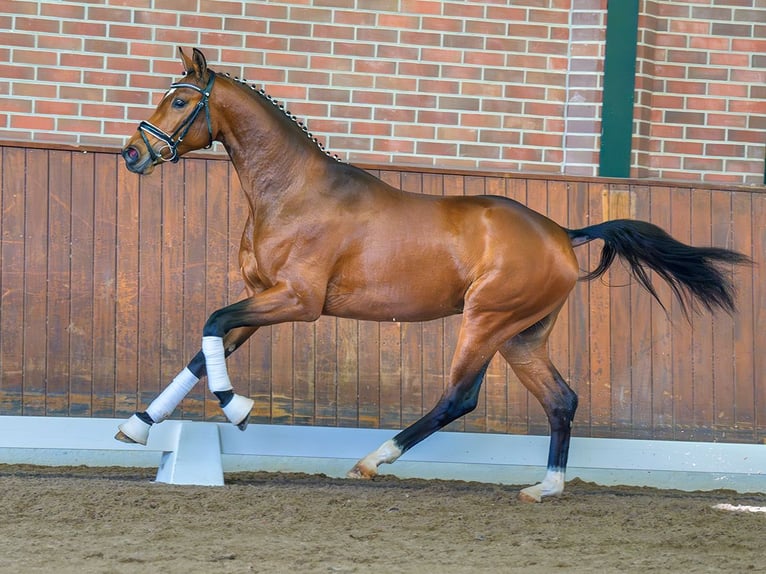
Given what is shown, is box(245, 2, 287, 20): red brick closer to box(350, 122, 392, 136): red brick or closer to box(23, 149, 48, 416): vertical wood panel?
box(350, 122, 392, 136): red brick

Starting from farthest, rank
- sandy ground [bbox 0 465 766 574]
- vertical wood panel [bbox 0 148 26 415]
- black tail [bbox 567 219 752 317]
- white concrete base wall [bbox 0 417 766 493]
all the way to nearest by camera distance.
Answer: vertical wood panel [bbox 0 148 26 415] → white concrete base wall [bbox 0 417 766 493] → black tail [bbox 567 219 752 317] → sandy ground [bbox 0 465 766 574]

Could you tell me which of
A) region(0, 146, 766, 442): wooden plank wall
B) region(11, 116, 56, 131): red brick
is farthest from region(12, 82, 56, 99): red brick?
region(0, 146, 766, 442): wooden plank wall

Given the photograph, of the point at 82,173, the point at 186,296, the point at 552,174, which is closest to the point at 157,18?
the point at 82,173

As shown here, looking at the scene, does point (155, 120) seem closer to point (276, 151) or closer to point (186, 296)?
point (276, 151)

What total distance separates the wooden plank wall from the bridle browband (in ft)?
5.00

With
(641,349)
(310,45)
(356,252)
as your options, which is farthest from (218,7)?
(641,349)

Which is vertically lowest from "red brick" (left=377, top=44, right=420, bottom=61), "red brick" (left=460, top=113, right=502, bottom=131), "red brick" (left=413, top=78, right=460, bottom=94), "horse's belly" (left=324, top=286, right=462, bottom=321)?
"horse's belly" (left=324, top=286, right=462, bottom=321)

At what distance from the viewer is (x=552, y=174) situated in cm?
665

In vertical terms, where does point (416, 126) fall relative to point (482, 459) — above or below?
above

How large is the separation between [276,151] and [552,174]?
2.36m

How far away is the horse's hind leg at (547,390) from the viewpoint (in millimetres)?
5273

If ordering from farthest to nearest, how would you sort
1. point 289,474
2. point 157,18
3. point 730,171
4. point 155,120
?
1. point 730,171
2. point 157,18
3. point 289,474
4. point 155,120

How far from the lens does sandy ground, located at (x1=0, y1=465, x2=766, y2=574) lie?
3516 millimetres

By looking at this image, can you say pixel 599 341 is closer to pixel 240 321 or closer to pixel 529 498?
pixel 529 498
